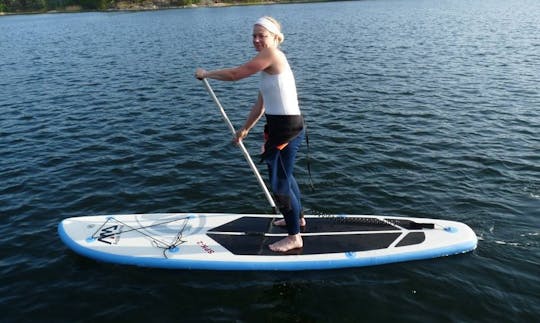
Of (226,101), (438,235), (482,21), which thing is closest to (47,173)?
(226,101)

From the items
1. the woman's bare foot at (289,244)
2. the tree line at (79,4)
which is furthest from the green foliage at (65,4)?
the woman's bare foot at (289,244)

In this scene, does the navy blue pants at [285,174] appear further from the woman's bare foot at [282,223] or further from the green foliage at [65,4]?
the green foliage at [65,4]

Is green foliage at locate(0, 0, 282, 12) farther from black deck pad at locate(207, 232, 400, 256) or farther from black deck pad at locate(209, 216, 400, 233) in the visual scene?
black deck pad at locate(207, 232, 400, 256)

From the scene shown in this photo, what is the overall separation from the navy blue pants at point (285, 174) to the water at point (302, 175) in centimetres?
129

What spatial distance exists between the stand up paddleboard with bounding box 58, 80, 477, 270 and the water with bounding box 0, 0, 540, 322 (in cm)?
22

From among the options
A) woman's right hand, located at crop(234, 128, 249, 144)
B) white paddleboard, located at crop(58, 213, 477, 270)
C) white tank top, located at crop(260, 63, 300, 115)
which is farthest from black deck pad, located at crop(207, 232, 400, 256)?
white tank top, located at crop(260, 63, 300, 115)

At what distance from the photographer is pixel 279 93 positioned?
5.63 meters

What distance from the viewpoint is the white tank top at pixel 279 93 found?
554 cm

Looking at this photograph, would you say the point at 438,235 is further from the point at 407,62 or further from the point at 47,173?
the point at 407,62

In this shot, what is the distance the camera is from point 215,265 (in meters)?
6.79

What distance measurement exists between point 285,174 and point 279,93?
133cm

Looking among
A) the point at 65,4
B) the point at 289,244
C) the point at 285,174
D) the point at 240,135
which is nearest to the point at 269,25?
the point at 240,135

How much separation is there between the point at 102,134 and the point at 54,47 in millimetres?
25952

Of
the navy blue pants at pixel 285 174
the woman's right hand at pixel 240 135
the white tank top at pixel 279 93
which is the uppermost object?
the white tank top at pixel 279 93
